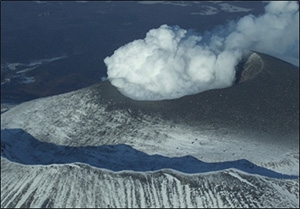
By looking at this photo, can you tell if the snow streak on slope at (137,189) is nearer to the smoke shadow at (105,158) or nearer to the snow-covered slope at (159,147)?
the snow-covered slope at (159,147)

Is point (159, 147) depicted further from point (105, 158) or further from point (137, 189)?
point (137, 189)

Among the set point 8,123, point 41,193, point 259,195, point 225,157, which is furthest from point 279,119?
point 8,123

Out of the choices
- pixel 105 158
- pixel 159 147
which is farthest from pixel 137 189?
pixel 159 147

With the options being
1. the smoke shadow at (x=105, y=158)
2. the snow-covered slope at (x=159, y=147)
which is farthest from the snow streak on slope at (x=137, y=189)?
the smoke shadow at (x=105, y=158)

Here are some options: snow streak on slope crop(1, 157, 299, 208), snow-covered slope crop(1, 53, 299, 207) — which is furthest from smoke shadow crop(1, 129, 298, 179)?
snow streak on slope crop(1, 157, 299, 208)

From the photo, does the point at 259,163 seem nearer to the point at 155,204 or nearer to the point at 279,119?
the point at 279,119
